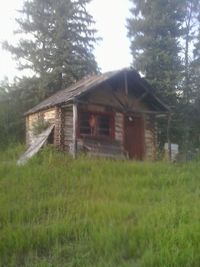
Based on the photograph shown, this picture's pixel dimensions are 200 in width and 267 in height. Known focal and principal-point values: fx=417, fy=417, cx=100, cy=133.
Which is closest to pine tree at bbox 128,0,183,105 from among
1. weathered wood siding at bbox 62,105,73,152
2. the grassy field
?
weathered wood siding at bbox 62,105,73,152

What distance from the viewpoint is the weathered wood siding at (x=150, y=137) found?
22.1m

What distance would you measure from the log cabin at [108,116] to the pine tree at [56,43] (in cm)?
522

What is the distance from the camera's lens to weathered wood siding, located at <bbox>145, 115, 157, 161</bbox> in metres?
22.1

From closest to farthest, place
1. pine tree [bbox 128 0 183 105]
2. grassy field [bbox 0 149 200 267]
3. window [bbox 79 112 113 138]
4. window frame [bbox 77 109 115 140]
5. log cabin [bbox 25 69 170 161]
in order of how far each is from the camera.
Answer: grassy field [bbox 0 149 200 267] → log cabin [bbox 25 69 170 161] → window frame [bbox 77 109 115 140] → window [bbox 79 112 113 138] → pine tree [bbox 128 0 183 105]

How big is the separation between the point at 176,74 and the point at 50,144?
35.9 ft

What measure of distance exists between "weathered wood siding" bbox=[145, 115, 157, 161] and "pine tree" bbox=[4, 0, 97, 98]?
7070 millimetres

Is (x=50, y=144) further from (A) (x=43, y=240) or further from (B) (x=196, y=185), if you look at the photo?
(A) (x=43, y=240)

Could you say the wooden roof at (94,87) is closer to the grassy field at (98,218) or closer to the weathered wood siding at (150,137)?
the weathered wood siding at (150,137)

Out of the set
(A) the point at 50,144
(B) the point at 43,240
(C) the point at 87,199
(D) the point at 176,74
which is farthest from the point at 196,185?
(D) the point at 176,74

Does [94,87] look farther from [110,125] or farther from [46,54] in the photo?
[46,54]

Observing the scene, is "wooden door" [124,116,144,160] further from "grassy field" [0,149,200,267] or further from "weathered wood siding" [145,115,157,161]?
"grassy field" [0,149,200,267]

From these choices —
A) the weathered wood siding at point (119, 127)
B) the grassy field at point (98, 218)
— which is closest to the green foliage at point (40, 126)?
the weathered wood siding at point (119, 127)

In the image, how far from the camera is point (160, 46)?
27.4 metres

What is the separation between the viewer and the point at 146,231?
729 cm
